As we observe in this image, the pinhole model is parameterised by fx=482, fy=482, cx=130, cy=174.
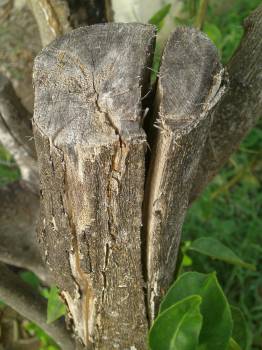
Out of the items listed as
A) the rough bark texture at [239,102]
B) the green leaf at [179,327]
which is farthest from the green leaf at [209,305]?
the rough bark texture at [239,102]

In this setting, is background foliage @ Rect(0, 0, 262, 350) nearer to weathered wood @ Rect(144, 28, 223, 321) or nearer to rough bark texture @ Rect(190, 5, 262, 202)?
rough bark texture @ Rect(190, 5, 262, 202)

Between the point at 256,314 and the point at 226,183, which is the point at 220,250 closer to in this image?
the point at 256,314

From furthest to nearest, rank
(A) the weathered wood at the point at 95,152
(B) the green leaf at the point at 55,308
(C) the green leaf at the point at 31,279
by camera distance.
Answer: (C) the green leaf at the point at 31,279 < (B) the green leaf at the point at 55,308 < (A) the weathered wood at the point at 95,152

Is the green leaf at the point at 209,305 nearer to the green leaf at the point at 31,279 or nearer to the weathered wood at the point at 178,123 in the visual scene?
the weathered wood at the point at 178,123

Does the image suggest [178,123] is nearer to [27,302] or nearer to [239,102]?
[239,102]

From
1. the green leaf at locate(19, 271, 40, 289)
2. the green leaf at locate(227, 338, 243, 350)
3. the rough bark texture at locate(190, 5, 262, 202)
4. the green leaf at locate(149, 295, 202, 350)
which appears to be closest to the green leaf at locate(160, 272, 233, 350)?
the green leaf at locate(149, 295, 202, 350)

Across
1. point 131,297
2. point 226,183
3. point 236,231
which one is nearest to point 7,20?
point 226,183
